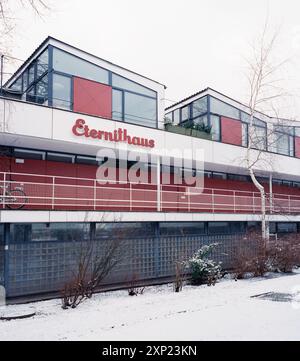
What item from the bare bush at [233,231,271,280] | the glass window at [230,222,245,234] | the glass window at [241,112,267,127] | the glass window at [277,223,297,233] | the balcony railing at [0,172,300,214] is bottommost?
the bare bush at [233,231,271,280]

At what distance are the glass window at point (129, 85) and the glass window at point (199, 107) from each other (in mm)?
4080

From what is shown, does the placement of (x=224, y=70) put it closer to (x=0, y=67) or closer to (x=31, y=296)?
(x=0, y=67)

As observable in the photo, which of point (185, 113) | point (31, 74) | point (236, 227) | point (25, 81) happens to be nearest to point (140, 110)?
point (31, 74)

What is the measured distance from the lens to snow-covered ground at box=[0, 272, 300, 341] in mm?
7473

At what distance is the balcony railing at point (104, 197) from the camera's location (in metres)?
13.6

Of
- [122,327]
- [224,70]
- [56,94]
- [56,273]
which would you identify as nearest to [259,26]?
[224,70]

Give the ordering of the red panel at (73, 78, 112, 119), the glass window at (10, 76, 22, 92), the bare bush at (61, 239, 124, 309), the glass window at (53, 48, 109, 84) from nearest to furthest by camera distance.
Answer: the bare bush at (61, 239, 124, 309)
the glass window at (53, 48, 109, 84)
the red panel at (73, 78, 112, 119)
the glass window at (10, 76, 22, 92)

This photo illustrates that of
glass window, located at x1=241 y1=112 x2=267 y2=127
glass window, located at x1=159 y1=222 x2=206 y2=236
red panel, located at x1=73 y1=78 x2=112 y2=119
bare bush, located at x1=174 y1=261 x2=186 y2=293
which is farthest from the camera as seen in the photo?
glass window, located at x1=241 y1=112 x2=267 y2=127

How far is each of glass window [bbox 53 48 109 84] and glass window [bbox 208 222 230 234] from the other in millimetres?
9108

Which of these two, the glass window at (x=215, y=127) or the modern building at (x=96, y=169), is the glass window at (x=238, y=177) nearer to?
the modern building at (x=96, y=169)

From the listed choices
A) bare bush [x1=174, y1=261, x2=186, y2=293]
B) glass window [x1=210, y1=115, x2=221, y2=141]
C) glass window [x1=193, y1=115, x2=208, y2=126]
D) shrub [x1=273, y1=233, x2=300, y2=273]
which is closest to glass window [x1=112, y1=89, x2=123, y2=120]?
glass window [x1=193, y1=115, x2=208, y2=126]

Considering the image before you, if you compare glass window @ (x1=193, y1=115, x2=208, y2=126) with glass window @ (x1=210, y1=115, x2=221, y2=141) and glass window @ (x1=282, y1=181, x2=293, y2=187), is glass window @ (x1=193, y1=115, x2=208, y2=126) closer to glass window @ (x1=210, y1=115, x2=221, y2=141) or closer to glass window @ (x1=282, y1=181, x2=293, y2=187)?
glass window @ (x1=210, y1=115, x2=221, y2=141)

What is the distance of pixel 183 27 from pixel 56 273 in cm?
946

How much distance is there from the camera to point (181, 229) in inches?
705
